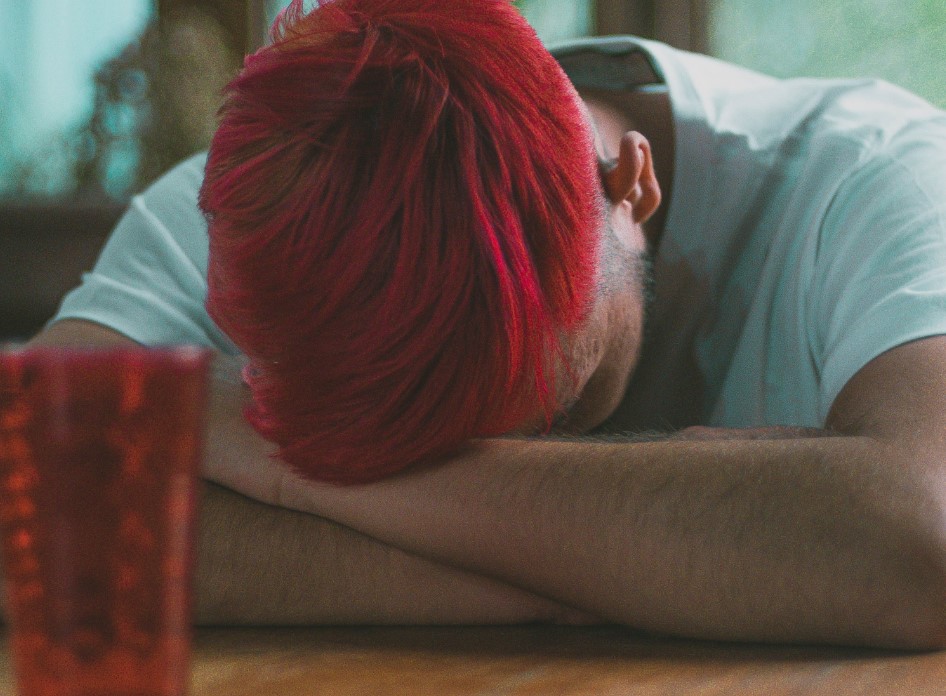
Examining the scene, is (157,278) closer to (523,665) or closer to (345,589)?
(345,589)

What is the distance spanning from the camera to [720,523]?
0.76m

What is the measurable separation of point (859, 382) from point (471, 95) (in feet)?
1.41

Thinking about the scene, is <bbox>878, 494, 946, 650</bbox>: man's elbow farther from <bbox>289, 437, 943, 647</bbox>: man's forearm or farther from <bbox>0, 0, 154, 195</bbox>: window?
<bbox>0, 0, 154, 195</bbox>: window

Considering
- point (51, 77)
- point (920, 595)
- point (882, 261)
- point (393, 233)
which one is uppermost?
point (393, 233)

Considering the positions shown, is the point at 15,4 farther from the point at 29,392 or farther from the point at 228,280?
the point at 29,392

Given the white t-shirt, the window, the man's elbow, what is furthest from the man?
the window

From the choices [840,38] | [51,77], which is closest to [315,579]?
[840,38]

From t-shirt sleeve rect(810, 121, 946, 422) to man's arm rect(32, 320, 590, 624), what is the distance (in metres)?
0.38

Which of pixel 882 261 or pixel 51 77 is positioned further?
pixel 51 77

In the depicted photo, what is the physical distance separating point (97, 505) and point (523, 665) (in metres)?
0.36

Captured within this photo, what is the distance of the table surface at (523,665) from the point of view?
23.8 inches

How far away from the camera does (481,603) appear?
2.62 ft

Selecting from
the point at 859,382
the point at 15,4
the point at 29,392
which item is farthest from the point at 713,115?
the point at 15,4

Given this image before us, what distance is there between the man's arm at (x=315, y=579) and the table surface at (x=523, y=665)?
18mm
